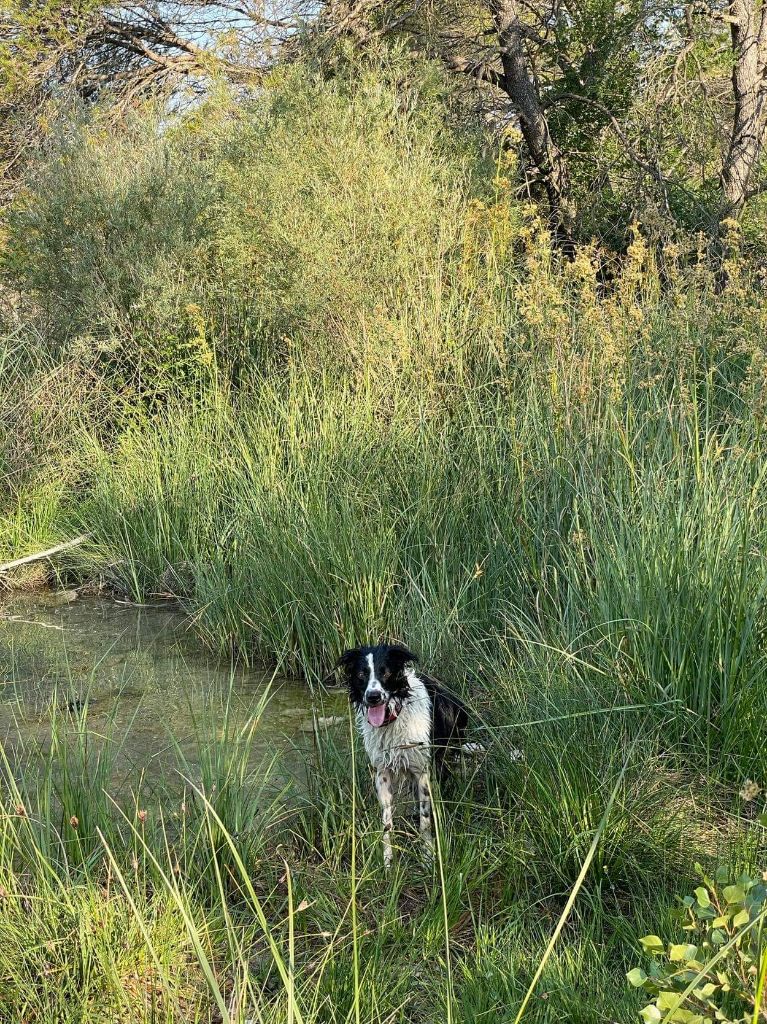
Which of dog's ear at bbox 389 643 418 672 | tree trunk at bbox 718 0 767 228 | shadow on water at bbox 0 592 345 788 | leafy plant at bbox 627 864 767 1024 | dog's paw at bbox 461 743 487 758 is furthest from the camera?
tree trunk at bbox 718 0 767 228

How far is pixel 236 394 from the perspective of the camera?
9133 millimetres

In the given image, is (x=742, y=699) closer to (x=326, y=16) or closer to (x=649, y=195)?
(x=649, y=195)

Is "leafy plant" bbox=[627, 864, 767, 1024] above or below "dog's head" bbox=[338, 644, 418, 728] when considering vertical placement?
above

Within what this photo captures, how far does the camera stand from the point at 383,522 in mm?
5898

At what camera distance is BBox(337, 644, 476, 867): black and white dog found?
3.76 m

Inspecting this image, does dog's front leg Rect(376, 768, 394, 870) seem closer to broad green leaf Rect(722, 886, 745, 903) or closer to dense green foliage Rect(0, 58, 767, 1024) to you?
dense green foliage Rect(0, 58, 767, 1024)

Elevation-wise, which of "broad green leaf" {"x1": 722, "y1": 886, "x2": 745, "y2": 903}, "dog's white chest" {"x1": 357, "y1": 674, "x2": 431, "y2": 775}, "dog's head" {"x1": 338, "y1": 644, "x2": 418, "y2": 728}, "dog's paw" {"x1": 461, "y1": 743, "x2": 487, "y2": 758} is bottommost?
"dog's paw" {"x1": 461, "y1": 743, "x2": 487, "y2": 758}

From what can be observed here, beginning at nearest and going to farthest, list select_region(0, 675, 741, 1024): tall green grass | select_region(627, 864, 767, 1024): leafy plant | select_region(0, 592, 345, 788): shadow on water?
select_region(627, 864, 767, 1024): leafy plant, select_region(0, 675, 741, 1024): tall green grass, select_region(0, 592, 345, 788): shadow on water

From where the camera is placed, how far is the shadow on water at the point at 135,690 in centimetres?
471

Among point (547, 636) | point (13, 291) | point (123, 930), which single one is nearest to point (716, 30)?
point (13, 291)

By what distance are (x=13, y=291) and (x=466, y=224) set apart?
578 cm

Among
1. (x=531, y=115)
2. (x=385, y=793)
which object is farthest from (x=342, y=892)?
(x=531, y=115)

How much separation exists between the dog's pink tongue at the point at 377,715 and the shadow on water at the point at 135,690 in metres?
0.40

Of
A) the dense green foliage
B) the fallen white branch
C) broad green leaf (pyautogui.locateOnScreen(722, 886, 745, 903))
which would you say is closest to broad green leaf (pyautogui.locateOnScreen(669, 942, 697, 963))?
broad green leaf (pyautogui.locateOnScreen(722, 886, 745, 903))
